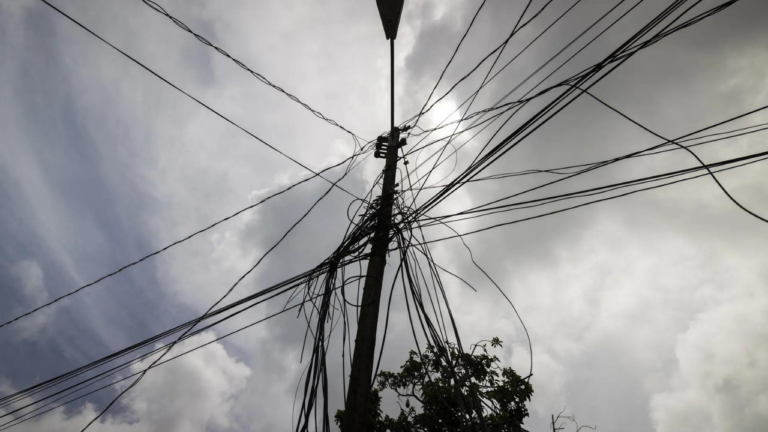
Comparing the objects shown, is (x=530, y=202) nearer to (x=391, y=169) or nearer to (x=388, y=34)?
(x=391, y=169)

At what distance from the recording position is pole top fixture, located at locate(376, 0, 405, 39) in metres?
3.69

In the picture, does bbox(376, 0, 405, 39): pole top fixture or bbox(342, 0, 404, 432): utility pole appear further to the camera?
bbox(376, 0, 405, 39): pole top fixture

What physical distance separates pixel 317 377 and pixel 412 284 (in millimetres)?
1131

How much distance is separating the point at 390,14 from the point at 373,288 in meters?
3.01

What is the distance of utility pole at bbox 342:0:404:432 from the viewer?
2.43 meters

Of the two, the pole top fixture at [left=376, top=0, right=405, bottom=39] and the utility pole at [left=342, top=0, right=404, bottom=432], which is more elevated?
the pole top fixture at [left=376, top=0, right=405, bottom=39]

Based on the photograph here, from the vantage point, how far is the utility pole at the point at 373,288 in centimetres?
243

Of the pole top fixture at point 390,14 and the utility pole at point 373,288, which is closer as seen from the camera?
the utility pole at point 373,288

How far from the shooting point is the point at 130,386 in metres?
3.37

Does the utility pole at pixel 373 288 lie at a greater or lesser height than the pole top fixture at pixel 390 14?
lesser

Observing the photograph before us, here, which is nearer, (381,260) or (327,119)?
(381,260)

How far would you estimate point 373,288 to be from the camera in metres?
2.93

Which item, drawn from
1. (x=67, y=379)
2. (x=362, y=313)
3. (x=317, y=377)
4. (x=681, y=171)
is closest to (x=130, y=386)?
(x=67, y=379)

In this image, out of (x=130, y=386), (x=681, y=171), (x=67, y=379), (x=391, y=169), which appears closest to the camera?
(x=681, y=171)
